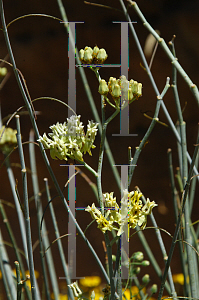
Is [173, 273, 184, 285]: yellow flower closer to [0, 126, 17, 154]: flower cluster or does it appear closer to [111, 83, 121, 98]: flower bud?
[0, 126, 17, 154]: flower cluster

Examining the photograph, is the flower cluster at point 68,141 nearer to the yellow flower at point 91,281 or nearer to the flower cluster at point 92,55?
the flower cluster at point 92,55

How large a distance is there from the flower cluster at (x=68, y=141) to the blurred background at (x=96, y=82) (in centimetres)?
46

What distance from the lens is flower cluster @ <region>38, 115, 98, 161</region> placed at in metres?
0.34

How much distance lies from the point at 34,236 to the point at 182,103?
620 millimetres

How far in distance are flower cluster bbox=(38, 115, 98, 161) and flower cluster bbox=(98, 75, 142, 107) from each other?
0.04 metres

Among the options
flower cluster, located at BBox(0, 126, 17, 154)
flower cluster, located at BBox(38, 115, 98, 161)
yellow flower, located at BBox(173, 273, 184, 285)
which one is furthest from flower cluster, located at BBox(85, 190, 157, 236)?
yellow flower, located at BBox(173, 273, 184, 285)

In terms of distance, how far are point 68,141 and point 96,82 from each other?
0.53 meters

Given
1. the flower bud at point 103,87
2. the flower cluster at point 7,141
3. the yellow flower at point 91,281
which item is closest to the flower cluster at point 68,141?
the flower bud at point 103,87

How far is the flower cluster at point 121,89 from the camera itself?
348 millimetres

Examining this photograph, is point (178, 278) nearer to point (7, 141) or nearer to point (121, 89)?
point (7, 141)

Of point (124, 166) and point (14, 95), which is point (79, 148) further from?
point (14, 95)

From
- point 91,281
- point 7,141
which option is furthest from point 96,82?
point 91,281

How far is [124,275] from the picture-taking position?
1.27 feet

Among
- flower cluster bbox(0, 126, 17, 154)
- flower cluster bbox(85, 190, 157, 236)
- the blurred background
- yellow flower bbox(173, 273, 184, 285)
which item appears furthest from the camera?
yellow flower bbox(173, 273, 184, 285)
